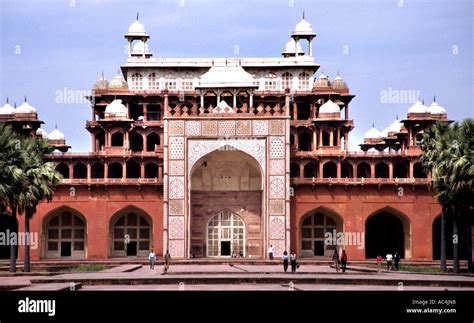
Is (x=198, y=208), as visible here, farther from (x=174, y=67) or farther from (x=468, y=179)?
(x=468, y=179)

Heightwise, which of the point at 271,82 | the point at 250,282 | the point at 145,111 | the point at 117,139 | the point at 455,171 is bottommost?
the point at 250,282

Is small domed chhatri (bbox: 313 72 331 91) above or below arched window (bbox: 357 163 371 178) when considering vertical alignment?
above

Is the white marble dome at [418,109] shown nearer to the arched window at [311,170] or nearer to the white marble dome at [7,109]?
the arched window at [311,170]

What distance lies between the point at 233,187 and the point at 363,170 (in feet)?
27.3

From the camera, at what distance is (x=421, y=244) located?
55.6m

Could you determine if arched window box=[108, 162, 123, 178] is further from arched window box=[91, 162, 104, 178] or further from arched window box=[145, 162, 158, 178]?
arched window box=[145, 162, 158, 178]

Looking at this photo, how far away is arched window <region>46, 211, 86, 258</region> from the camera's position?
2269 inches

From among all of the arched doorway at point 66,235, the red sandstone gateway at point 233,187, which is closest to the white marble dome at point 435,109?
the red sandstone gateway at point 233,187

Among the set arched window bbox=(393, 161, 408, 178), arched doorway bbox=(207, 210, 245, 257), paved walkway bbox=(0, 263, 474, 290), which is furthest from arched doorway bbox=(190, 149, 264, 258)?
paved walkway bbox=(0, 263, 474, 290)

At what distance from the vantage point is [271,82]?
62469 mm

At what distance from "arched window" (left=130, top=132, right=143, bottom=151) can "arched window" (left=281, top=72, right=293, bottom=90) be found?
30.1ft

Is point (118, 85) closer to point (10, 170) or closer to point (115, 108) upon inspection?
point (115, 108)

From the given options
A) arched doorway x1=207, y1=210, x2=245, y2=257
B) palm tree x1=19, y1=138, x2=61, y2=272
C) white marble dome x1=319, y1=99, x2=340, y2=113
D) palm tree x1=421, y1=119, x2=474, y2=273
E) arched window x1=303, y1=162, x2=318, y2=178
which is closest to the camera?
palm tree x1=421, y1=119, x2=474, y2=273

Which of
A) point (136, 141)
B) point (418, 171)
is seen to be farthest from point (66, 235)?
point (418, 171)
